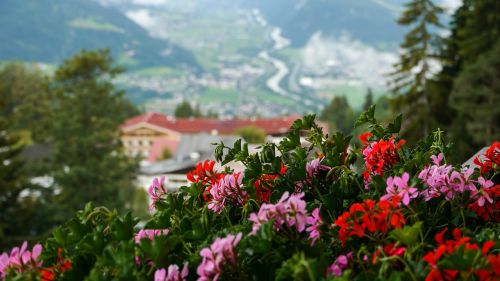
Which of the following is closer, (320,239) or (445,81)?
(320,239)

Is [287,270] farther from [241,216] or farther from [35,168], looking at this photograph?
[35,168]

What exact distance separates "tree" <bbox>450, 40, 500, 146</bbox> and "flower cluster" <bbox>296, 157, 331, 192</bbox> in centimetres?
2221

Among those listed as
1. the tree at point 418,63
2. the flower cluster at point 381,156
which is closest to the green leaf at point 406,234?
the flower cluster at point 381,156

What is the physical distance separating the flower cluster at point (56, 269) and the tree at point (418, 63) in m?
28.9

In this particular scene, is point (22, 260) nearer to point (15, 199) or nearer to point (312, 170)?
point (312, 170)

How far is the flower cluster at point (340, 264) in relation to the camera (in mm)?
1439

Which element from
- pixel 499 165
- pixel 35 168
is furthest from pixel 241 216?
pixel 35 168

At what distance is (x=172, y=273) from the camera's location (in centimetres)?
148

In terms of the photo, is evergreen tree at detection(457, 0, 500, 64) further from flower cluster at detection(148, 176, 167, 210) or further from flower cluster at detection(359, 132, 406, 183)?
flower cluster at detection(148, 176, 167, 210)

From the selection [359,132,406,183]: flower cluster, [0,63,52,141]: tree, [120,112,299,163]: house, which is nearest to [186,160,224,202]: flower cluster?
[359,132,406,183]: flower cluster

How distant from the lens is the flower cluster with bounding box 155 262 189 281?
146cm

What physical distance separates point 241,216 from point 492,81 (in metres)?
24.8

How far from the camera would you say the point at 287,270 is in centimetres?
131

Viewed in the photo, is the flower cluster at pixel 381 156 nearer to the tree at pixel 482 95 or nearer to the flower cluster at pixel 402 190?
the flower cluster at pixel 402 190
